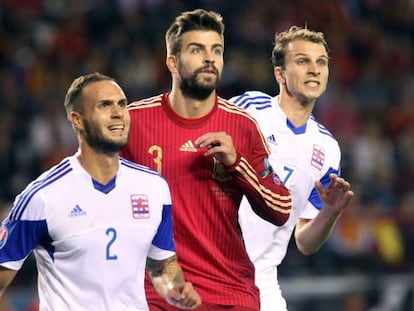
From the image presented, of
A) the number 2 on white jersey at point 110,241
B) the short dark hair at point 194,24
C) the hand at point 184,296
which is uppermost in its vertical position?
the short dark hair at point 194,24

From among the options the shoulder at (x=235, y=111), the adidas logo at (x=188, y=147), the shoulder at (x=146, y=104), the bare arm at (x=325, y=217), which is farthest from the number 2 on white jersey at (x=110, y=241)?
the bare arm at (x=325, y=217)

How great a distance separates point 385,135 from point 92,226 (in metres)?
9.07

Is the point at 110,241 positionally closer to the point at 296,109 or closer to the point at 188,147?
the point at 188,147

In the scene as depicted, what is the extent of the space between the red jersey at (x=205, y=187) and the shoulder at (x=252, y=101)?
2.48ft

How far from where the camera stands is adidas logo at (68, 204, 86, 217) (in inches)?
215

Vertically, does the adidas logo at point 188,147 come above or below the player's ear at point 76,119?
below

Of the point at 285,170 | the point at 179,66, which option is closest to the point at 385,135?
the point at 285,170

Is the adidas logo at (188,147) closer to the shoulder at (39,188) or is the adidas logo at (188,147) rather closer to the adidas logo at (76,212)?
the shoulder at (39,188)

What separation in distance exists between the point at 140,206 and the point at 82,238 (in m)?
0.34

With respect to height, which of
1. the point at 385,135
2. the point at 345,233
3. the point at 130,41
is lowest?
the point at 345,233

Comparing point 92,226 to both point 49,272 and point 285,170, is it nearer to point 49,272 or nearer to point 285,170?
point 49,272

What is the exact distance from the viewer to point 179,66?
606 centimetres

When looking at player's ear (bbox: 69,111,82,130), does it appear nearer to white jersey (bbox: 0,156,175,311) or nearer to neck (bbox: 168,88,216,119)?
white jersey (bbox: 0,156,175,311)

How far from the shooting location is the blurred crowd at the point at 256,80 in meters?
12.1
